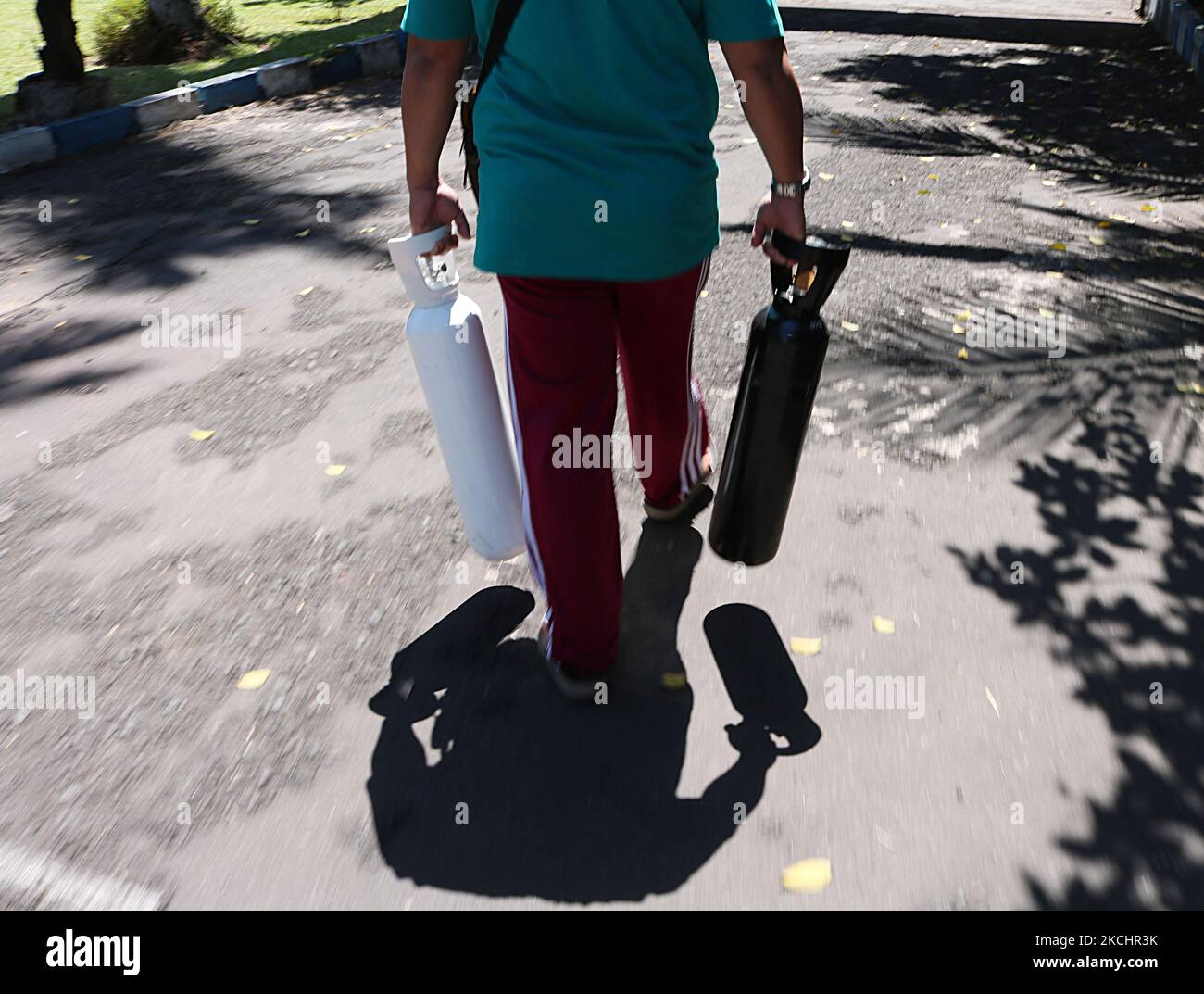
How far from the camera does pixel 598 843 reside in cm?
238

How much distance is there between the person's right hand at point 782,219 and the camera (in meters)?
2.58

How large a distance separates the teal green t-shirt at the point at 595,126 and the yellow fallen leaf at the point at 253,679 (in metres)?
1.25

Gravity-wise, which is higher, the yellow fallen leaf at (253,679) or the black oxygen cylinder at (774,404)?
the black oxygen cylinder at (774,404)

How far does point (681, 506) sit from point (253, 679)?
1.35 m

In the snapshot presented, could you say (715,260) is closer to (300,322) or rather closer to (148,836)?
(300,322)

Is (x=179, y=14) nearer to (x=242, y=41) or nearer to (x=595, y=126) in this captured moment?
(x=242, y=41)

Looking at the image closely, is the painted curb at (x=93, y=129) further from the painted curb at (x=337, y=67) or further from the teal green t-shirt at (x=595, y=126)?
the teal green t-shirt at (x=595, y=126)

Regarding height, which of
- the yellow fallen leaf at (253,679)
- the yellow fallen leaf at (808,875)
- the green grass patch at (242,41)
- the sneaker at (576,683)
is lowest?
the yellow fallen leaf at (808,875)

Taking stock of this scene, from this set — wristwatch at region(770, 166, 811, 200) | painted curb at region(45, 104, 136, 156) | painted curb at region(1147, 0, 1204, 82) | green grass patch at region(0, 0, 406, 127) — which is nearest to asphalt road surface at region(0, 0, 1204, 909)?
wristwatch at region(770, 166, 811, 200)

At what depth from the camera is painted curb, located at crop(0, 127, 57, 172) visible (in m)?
7.80

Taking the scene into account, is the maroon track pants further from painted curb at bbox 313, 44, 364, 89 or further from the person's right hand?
painted curb at bbox 313, 44, 364, 89

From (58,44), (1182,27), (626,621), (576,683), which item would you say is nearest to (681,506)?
(626,621)

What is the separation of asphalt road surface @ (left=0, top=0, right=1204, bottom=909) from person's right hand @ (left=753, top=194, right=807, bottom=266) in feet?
3.36

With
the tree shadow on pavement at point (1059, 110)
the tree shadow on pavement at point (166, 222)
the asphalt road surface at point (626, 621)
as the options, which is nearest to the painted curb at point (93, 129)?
the tree shadow on pavement at point (166, 222)
